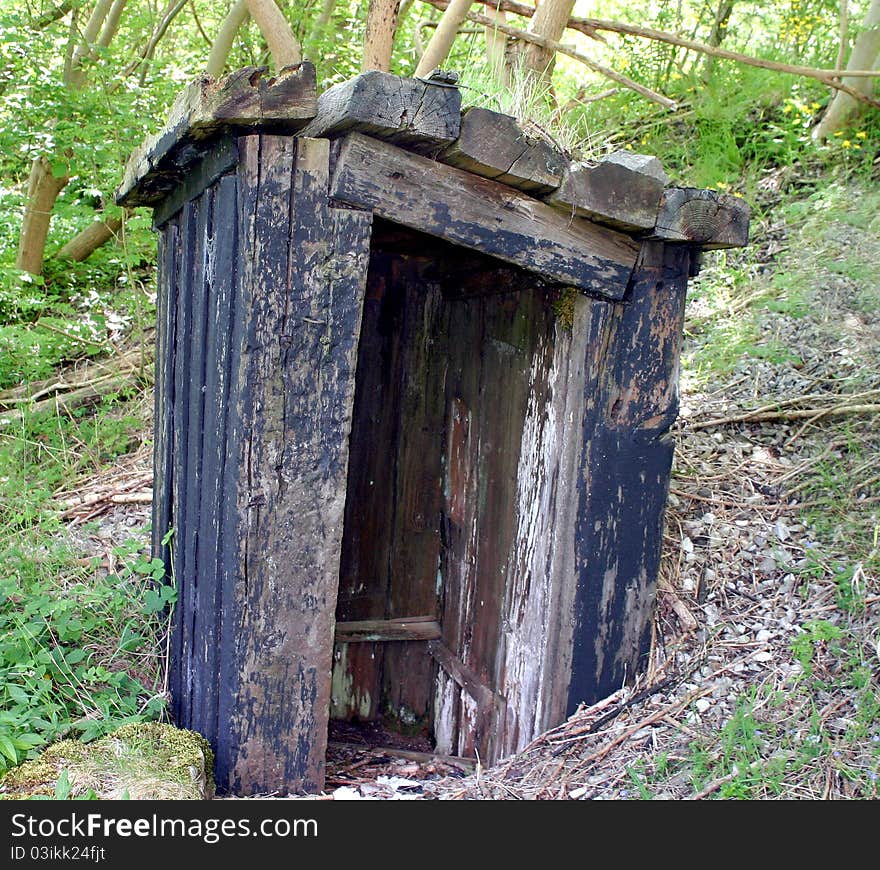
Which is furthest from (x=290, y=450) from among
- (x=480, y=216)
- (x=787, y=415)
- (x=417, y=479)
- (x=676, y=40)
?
(x=676, y=40)

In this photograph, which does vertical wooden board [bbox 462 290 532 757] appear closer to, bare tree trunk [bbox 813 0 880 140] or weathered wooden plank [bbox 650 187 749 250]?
weathered wooden plank [bbox 650 187 749 250]

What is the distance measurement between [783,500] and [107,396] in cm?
479

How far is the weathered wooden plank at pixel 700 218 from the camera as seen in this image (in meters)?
2.90

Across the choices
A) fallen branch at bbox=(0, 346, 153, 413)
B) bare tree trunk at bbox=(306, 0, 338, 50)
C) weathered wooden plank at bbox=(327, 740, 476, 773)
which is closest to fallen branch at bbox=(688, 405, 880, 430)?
→ weathered wooden plank at bbox=(327, 740, 476, 773)

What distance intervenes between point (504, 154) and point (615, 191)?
0.45 m

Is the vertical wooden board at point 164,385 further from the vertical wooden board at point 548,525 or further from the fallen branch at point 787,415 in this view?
the fallen branch at point 787,415

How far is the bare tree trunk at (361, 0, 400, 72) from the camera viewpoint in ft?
17.0

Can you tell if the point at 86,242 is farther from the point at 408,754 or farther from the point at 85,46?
the point at 408,754

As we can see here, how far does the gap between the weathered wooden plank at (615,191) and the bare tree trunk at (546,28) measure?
2541 millimetres

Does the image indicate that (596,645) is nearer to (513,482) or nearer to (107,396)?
(513,482)

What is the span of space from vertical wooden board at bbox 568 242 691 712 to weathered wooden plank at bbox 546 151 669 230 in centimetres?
20

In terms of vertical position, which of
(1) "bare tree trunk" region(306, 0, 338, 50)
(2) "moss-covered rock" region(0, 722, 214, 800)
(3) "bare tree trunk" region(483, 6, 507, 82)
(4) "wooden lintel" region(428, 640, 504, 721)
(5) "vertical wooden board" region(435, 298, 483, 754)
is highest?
(1) "bare tree trunk" region(306, 0, 338, 50)

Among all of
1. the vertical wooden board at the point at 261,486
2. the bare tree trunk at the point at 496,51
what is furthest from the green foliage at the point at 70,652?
the bare tree trunk at the point at 496,51

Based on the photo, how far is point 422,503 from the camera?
164 inches
